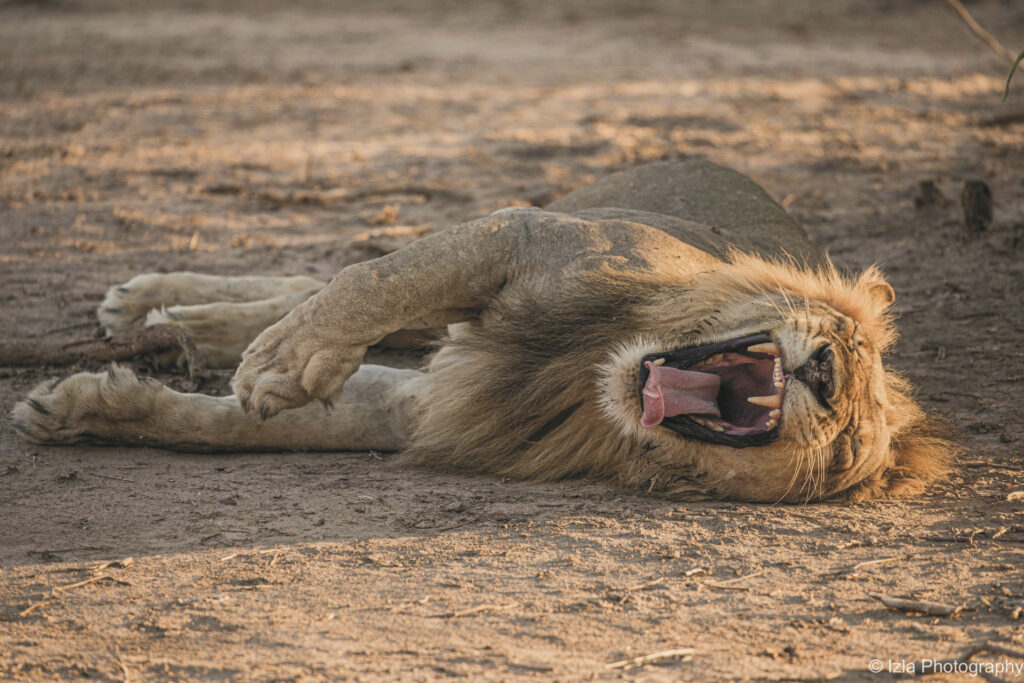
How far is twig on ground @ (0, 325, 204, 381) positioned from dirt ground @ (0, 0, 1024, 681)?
8cm

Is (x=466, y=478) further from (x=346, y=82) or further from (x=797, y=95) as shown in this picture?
(x=797, y=95)

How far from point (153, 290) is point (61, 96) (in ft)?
15.8

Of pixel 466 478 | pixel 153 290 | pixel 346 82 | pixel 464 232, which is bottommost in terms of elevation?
pixel 466 478

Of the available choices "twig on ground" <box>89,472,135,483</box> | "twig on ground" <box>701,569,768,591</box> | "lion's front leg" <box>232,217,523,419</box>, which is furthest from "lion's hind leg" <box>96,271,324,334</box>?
"twig on ground" <box>701,569,768,591</box>

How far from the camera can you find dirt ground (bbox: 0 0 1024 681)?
95.1 inches

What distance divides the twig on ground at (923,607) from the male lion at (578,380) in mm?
602

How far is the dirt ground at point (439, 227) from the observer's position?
95.1 inches

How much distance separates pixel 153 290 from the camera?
4625 millimetres

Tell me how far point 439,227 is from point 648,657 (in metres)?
4.12

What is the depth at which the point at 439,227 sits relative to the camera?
6.16 m

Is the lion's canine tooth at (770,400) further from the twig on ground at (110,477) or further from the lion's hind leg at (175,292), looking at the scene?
the lion's hind leg at (175,292)

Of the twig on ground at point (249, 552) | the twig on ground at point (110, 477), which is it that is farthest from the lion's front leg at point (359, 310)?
the twig on ground at point (249, 552)

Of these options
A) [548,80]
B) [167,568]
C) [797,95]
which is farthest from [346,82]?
[167,568]

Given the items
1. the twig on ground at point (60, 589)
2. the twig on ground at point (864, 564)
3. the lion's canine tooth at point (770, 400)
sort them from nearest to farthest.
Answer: the twig on ground at point (60, 589) → the twig on ground at point (864, 564) → the lion's canine tooth at point (770, 400)
